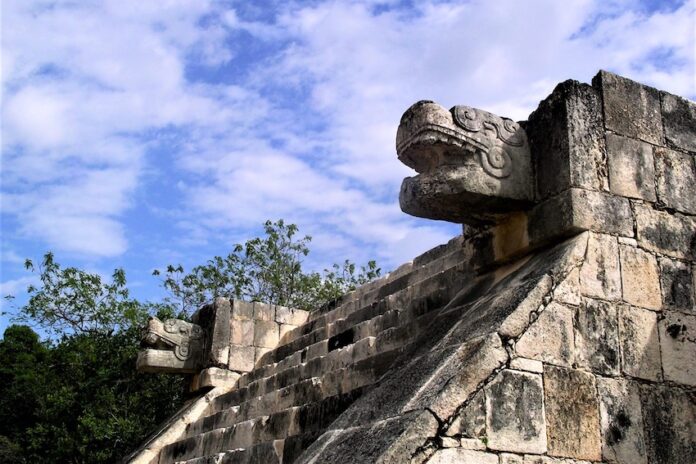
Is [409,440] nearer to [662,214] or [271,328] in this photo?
[662,214]

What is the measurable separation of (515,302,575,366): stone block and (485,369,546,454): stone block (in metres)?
0.17

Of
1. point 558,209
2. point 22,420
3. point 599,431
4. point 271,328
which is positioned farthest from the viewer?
point 22,420

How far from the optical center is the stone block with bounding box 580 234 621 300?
15.9 ft

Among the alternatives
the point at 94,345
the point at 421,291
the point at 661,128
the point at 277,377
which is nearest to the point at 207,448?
the point at 277,377

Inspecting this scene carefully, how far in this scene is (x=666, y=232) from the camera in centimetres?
526

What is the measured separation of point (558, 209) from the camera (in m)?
5.12

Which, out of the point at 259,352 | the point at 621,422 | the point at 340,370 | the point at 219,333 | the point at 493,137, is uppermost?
the point at 493,137

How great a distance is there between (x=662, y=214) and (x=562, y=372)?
145cm

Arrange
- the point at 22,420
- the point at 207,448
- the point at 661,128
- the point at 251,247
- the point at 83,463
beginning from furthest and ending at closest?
the point at 251,247 < the point at 22,420 < the point at 83,463 < the point at 207,448 < the point at 661,128

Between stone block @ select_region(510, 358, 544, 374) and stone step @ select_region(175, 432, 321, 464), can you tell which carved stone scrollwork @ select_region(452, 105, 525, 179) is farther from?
stone step @ select_region(175, 432, 321, 464)

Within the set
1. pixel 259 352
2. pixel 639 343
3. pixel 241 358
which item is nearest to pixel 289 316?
pixel 259 352

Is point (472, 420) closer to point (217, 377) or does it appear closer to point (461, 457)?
point (461, 457)

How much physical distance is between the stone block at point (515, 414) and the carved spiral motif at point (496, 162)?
4.79 ft

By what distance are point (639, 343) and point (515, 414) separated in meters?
1.06
